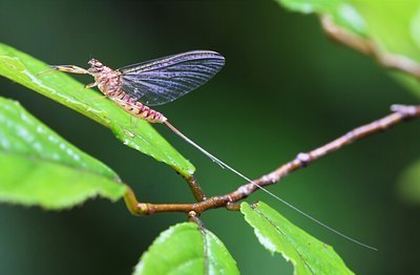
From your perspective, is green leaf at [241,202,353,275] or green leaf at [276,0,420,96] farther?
green leaf at [276,0,420,96]

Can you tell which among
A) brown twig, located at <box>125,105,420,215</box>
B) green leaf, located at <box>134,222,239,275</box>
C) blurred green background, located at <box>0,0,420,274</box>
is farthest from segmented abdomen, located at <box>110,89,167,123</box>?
blurred green background, located at <box>0,0,420,274</box>

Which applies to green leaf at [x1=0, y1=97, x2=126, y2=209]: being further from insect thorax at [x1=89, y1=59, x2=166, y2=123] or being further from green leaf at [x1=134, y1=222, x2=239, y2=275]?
insect thorax at [x1=89, y1=59, x2=166, y2=123]

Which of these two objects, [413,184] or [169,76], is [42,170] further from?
[413,184]

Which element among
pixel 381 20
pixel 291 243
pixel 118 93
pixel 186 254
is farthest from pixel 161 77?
pixel 186 254

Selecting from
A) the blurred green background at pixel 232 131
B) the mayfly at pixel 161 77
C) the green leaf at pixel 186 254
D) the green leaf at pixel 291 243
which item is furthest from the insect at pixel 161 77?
the blurred green background at pixel 232 131

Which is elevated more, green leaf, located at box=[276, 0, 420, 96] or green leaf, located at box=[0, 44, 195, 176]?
green leaf, located at box=[276, 0, 420, 96]

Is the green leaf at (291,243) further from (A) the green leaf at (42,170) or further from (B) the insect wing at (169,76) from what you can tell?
(B) the insect wing at (169,76)

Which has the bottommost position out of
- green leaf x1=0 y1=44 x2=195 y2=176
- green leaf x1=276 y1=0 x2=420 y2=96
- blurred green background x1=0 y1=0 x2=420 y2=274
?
blurred green background x1=0 y1=0 x2=420 y2=274
